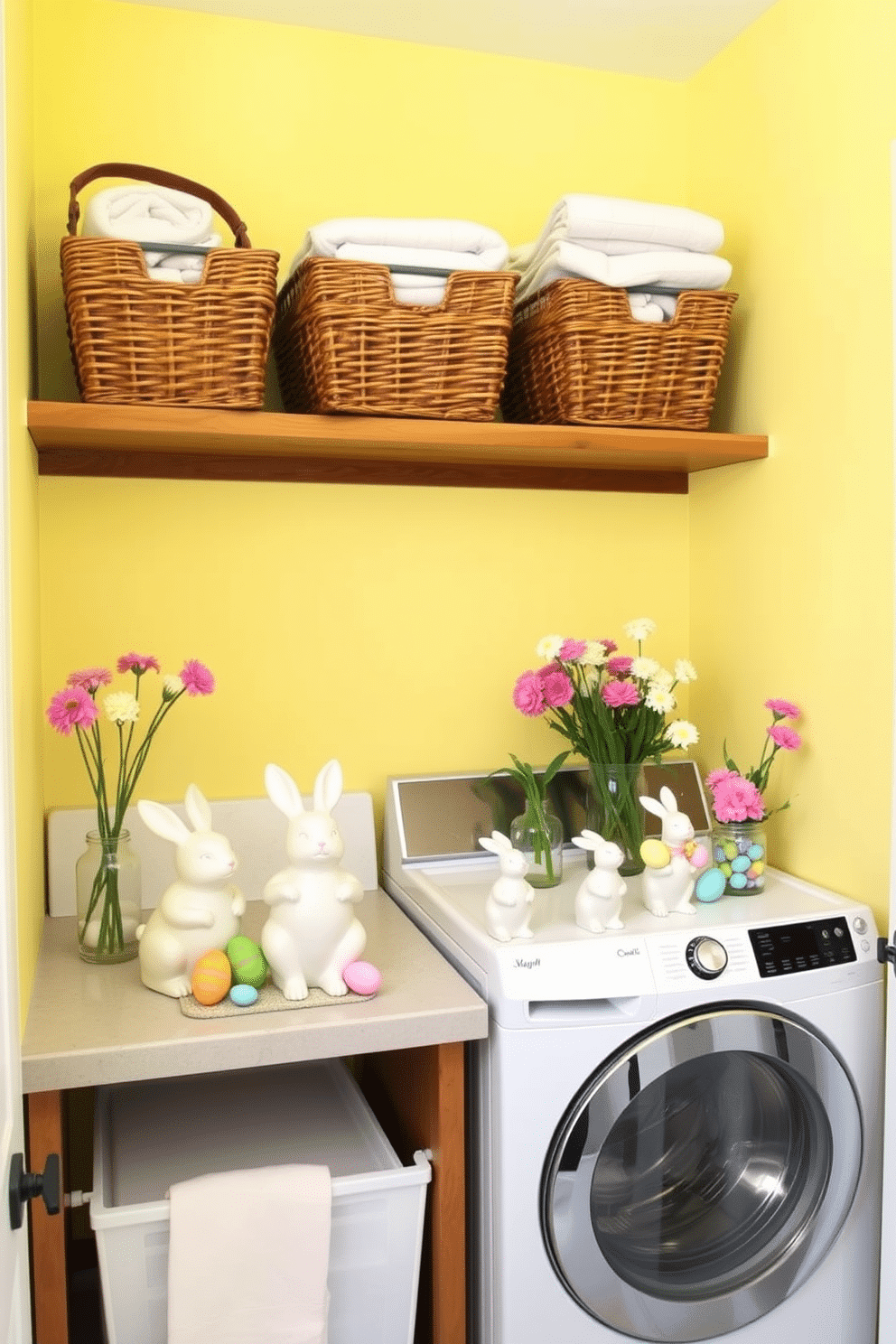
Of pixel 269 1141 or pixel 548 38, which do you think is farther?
pixel 548 38

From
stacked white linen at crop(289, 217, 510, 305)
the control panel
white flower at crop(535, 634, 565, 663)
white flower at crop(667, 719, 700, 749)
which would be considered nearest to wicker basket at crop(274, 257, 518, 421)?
stacked white linen at crop(289, 217, 510, 305)

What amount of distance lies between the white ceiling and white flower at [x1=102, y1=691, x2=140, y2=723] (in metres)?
1.28

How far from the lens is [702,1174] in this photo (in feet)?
5.80

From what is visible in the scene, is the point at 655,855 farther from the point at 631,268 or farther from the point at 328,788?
the point at 631,268

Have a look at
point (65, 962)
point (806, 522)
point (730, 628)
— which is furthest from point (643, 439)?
point (65, 962)

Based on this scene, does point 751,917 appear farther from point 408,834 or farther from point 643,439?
point 643,439

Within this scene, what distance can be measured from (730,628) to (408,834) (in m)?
0.77

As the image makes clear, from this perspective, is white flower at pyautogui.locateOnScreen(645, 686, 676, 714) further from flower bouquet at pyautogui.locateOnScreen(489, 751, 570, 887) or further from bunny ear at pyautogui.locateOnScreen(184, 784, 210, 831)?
bunny ear at pyautogui.locateOnScreen(184, 784, 210, 831)

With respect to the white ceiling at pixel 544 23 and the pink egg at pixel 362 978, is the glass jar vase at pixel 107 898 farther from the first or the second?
the white ceiling at pixel 544 23

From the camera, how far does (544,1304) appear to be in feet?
5.46

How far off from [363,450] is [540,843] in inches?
30.7

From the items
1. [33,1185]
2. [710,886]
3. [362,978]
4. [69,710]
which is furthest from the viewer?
[710,886]

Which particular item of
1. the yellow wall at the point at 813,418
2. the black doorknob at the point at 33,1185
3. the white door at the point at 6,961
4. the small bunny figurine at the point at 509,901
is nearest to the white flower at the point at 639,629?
the yellow wall at the point at 813,418

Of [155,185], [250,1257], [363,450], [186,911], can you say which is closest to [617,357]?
[363,450]
